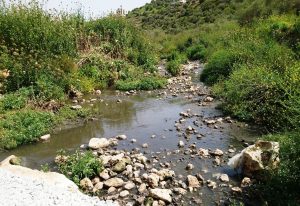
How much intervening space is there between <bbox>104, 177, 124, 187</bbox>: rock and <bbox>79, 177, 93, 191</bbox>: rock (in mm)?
272

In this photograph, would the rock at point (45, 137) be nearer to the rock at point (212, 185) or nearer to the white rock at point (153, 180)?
the white rock at point (153, 180)

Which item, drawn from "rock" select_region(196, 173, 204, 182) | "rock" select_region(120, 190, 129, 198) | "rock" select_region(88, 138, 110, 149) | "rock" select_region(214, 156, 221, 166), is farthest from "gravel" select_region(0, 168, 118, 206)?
"rock" select_region(214, 156, 221, 166)

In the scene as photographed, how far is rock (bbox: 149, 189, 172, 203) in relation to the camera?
5.95 m

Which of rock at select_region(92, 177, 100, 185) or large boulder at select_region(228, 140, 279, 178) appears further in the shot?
rock at select_region(92, 177, 100, 185)

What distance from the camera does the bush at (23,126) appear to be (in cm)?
848

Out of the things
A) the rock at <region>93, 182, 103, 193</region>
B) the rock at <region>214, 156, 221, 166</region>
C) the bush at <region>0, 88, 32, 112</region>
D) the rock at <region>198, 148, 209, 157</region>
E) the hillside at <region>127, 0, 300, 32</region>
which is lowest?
the rock at <region>93, 182, 103, 193</region>

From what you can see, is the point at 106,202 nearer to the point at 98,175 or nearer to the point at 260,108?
the point at 98,175

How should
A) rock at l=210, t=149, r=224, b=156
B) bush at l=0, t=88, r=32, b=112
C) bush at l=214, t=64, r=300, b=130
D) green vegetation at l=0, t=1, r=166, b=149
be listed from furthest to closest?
1. bush at l=0, t=88, r=32, b=112
2. green vegetation at l=0, t=1, r=166, b=149
3. bush at l=214, t=64, r=300, b=130
4. rock at l=210, t=149, r=224, b=156

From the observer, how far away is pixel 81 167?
6812 mm

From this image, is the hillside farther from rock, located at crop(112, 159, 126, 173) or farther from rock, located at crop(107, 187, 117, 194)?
rock, located at crop(107, 187, 117, 194)

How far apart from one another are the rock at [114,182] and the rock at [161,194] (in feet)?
2.27

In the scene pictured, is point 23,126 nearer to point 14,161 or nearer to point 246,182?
point 14,161

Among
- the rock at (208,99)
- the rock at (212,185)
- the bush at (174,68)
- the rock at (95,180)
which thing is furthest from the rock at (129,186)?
the bush at (174,68)

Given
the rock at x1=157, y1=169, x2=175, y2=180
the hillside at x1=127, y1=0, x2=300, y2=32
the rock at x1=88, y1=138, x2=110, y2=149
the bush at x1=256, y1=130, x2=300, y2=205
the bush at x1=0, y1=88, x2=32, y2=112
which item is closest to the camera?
the bush at x1=256, y1=130, x2=300, y2=205
